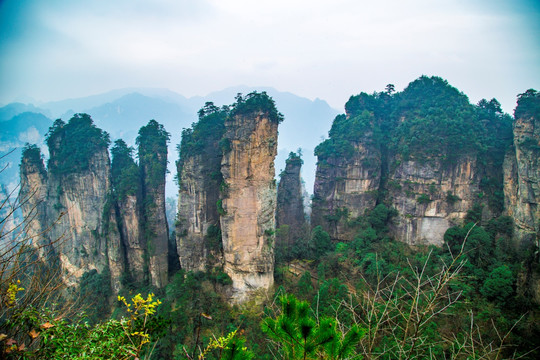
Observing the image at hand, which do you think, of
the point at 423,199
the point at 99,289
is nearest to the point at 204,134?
A: the point at 99,289

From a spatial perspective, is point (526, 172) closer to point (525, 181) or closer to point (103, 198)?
point (525, 181)

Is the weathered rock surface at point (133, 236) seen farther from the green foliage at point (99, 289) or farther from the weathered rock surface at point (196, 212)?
the weathered rock surface at point (196, 212)

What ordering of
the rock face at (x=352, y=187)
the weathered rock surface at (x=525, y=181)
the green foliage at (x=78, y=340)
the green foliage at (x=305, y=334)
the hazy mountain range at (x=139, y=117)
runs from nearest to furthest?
the green foliage at (x=305, y=334) < the green foliage at (x=78, y=340) < the weathered rock surface at (x=525, y=181) < the rock face at (x=352, y=187) < the hazy mountain range at (x=139, y=117)

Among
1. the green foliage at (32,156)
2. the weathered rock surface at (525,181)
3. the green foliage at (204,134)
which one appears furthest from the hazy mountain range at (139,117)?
the weathered rock surface at (525,181)

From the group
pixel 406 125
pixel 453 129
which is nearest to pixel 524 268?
pixel 453 129

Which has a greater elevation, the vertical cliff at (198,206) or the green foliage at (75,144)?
the green foliage at (75,144)

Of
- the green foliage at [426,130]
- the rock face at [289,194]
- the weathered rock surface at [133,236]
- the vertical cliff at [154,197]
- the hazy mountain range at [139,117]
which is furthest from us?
the hazy mountain range at [139,117]
